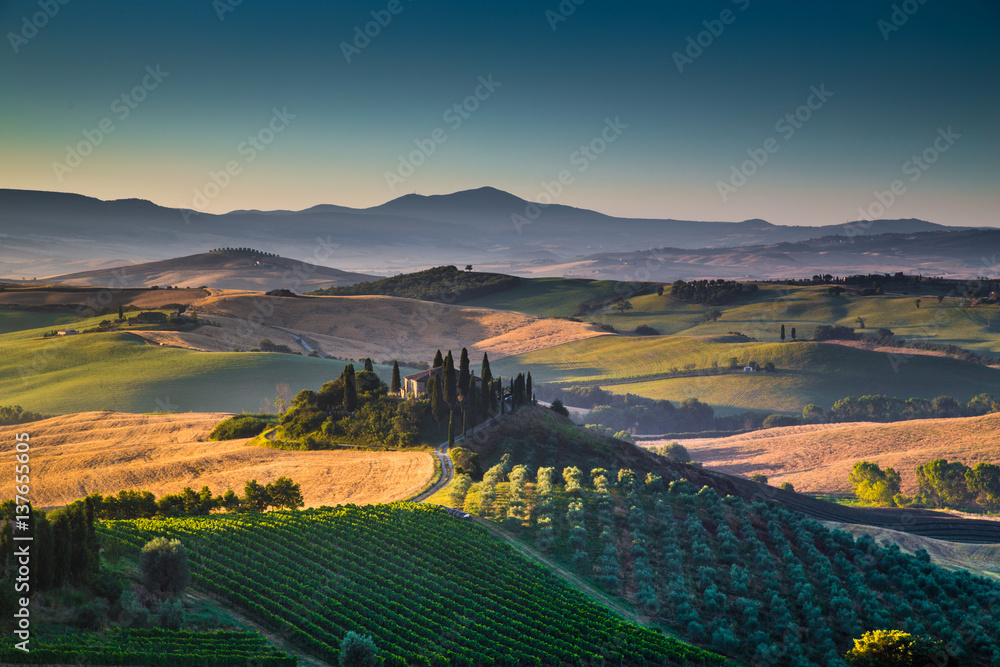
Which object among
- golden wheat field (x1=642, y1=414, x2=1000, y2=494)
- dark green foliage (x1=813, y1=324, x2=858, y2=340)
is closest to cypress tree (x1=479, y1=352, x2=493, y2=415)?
golden wheat field (x1=642, y1=414, x2=1000, y2=494)

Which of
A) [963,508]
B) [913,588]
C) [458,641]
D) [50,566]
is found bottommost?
[963,508]

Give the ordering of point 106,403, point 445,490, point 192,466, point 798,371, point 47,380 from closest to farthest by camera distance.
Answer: point 445,490 → point 192,466 → point 106,403 → point 47,380 → point 798,371

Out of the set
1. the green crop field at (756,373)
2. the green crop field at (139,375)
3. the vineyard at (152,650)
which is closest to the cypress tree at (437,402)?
the green crop field at (139,375)

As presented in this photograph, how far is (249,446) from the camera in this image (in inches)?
2598

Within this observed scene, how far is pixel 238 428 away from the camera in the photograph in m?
71.1

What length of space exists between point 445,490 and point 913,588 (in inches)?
1109

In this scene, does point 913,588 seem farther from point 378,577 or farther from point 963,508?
point 963,508

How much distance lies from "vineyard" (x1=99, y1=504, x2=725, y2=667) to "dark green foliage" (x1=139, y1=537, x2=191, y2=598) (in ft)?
6.19

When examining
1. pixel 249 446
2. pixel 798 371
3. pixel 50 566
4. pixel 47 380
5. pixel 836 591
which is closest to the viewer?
pixel 50 566

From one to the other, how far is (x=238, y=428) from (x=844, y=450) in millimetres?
72547

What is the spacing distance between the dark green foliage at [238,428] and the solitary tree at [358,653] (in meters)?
49.6

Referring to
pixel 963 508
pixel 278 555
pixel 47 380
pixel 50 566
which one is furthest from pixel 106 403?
pixel 963 508

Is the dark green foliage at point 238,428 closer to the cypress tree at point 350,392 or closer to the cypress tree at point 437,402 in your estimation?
the cypress tree at point 350,392

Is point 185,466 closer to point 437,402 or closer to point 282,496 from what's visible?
point 282,496
